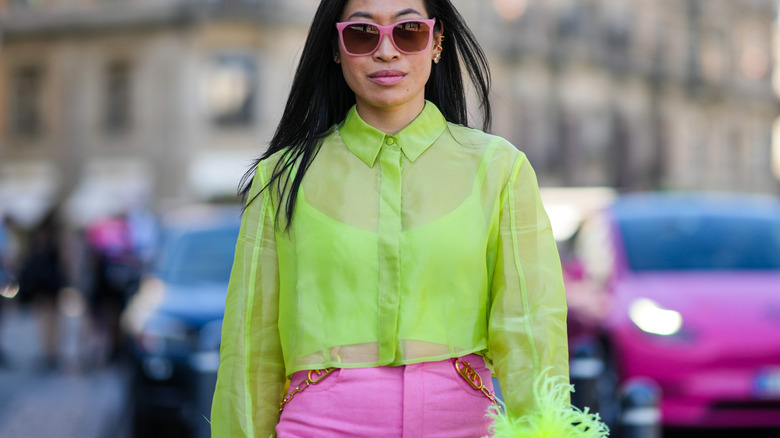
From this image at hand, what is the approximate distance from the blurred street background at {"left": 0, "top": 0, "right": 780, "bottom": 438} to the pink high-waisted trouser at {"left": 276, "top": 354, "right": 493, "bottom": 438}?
2.96 feet

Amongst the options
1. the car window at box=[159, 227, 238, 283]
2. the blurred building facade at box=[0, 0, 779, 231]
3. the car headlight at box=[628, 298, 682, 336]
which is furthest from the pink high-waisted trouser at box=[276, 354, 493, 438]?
the blurred building facade at box=[0, 0, 779, 231]

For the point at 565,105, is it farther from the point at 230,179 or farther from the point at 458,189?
the point at 458,189

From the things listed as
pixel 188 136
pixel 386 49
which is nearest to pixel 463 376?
pixel 386 49

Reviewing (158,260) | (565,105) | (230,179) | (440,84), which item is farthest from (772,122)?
(440,84)

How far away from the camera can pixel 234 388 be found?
2.51 meters

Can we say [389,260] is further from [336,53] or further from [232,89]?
[232,89]

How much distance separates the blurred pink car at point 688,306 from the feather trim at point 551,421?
371cm

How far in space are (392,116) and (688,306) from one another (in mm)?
4932

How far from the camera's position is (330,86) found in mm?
2803

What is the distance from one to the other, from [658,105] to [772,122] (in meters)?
15.4

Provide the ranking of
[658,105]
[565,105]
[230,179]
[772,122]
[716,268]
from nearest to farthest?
[716,268]
[230,179]
[565,105]
[658,105]
[772,122]

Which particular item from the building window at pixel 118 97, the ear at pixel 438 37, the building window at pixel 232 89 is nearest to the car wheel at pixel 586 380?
the ear at pixel 438 37

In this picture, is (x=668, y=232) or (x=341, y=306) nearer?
(x=341, y=306)

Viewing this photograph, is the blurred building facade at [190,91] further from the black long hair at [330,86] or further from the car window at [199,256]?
the black long hair at [330,86]
